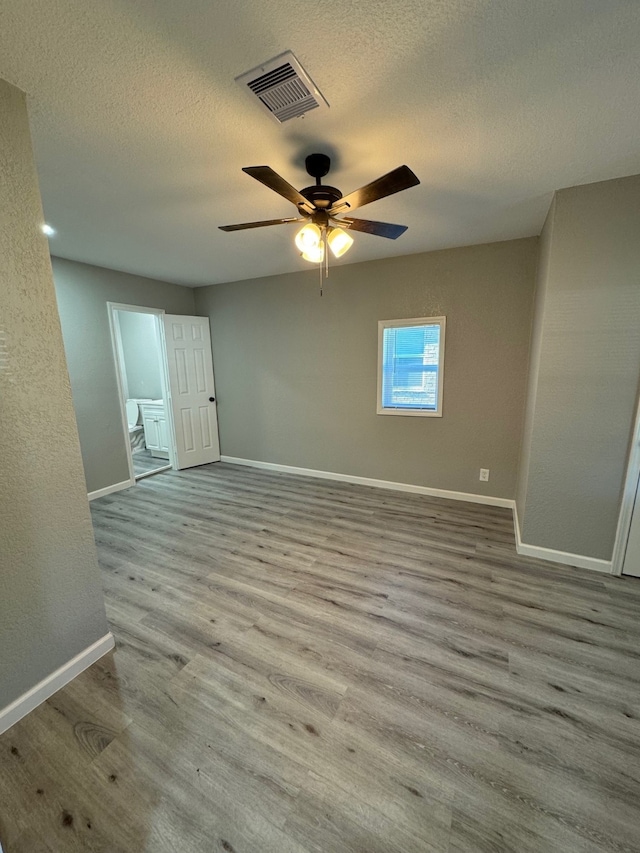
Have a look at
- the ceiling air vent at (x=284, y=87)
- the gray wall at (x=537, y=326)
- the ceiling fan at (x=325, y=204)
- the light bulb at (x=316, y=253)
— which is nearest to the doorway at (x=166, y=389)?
the ceiling fan at (x=325, y=204)

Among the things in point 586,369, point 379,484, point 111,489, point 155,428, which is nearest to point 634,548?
point 586,369

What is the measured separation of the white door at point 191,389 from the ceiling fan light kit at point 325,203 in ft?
9.46

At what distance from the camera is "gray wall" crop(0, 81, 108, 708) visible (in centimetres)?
128

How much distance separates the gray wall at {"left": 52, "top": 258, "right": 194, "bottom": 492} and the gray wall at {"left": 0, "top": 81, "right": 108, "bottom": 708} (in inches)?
97.2

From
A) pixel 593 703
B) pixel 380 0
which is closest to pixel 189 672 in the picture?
pixel 593 703

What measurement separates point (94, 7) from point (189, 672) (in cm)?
254

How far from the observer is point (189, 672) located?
1.61 metres

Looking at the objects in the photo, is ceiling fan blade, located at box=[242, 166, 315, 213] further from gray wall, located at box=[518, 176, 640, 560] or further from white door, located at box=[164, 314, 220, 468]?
white door, located at box=[164, 314, 220, 468]

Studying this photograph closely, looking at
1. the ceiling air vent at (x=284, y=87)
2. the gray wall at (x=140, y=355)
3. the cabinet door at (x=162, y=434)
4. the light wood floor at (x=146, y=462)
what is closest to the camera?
the ceiling air vent at (x=284, y=87)

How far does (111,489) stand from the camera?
3.88m

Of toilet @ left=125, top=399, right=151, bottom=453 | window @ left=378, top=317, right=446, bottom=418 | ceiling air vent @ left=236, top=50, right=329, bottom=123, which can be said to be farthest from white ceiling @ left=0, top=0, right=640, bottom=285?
toilet @ left=125, top=399, right=151, bottom=453

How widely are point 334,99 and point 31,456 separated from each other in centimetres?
193

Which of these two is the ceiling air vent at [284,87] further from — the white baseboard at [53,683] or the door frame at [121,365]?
the door frame at [121,365]

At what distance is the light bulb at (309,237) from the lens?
173 centimetres
